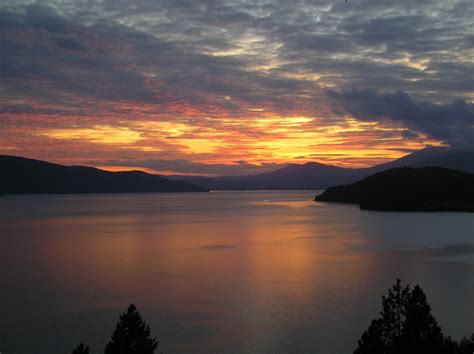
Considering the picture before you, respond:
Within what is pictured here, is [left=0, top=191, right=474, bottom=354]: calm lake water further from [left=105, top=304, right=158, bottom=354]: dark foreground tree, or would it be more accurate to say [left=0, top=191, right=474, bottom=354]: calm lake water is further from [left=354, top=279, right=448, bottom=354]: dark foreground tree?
[left=105, top=304, right=158, bottom=354]: dark foreground tree

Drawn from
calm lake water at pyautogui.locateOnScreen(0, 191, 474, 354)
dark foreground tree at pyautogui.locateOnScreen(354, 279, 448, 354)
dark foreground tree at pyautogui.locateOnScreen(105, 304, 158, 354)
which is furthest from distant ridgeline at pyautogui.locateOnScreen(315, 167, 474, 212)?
dark foreground tree at pyautogui.locateOnScreen(105, 304, 158, 354)

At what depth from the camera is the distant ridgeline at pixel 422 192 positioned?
134500 mm

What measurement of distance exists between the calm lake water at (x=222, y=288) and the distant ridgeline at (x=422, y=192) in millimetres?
75117

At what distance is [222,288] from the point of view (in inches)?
1275

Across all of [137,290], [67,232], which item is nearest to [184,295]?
[137,290]

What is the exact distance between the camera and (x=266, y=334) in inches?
890

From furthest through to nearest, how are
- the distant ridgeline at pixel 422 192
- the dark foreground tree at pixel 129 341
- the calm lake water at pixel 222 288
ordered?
the distant ridgeline at pixel 422 192, the calm lake water at pixel 222 288, the dark foreground tree at pixel 129 341

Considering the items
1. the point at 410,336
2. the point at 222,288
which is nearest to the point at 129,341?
the point at 410,336

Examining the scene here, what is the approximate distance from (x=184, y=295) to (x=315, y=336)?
1060 cm

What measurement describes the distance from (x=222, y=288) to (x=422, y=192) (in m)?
130

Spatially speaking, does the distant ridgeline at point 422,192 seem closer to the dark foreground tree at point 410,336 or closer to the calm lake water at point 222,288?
the calm lake water at point 222,288

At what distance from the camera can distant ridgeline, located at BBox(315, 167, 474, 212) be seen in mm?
134500

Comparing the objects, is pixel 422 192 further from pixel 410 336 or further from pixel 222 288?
pixel 410 336

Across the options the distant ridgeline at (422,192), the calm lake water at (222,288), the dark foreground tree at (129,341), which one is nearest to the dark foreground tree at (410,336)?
the calm lake water at (222,288)
